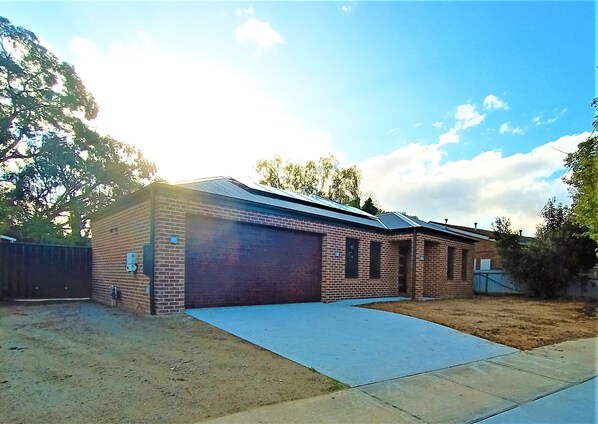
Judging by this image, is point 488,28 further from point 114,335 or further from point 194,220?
point 114,335

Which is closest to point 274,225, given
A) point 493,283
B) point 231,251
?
point 231,251

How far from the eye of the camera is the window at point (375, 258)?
13953 mm

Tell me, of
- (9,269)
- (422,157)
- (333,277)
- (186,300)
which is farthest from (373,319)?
(9,269)

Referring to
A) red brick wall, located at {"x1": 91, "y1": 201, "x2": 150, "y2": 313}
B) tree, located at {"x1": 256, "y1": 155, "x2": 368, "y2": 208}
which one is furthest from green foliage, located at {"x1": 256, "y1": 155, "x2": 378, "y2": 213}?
red brick wall, located at {"x1": 91, "y1": 201, "x2": 150, "y2": 313}

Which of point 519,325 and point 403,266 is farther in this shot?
point 403,266

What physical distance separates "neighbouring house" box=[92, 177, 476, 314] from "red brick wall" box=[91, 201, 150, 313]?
3 centimetres

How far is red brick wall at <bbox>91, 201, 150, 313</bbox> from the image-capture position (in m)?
8.22

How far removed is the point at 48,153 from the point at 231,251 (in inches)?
603

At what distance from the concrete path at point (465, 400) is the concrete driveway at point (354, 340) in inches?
14.0

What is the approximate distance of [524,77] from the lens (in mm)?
8938

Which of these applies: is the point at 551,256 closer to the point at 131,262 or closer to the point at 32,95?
the point at 131,262

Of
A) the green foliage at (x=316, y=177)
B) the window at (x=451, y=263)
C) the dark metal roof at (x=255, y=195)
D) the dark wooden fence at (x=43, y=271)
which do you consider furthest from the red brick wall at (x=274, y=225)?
the green foliage at (x=316, y=177)

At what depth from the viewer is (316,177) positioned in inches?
1387

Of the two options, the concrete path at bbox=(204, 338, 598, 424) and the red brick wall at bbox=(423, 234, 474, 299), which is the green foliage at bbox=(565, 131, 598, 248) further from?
the concrete path at bbox=(204, 338, 598, 424)
